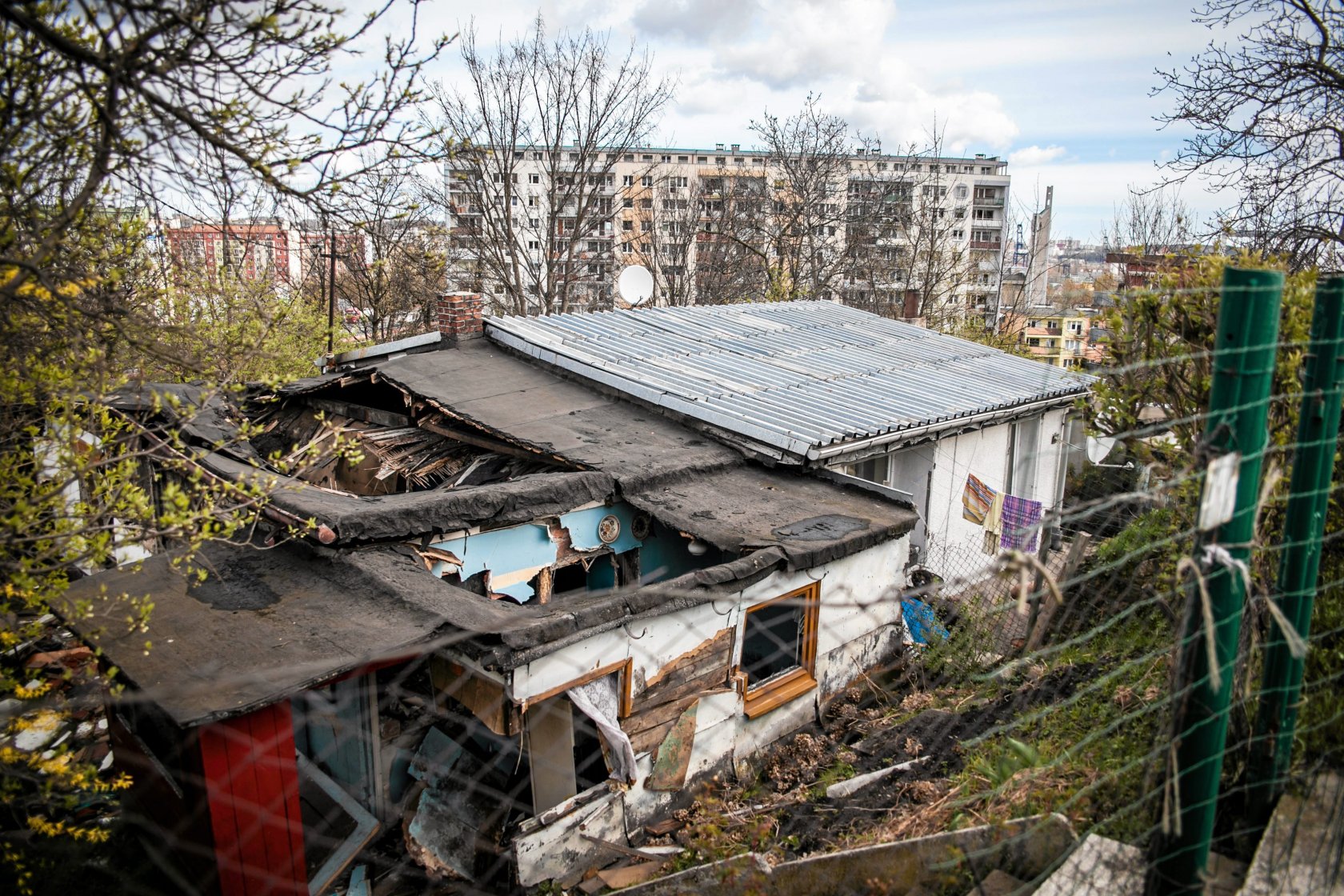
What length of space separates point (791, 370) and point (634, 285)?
4.27 m

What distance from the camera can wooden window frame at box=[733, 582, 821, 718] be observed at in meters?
7.62

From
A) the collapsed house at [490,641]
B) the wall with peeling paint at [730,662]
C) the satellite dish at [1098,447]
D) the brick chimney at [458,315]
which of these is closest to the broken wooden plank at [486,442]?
the collapsed house at [490,641]

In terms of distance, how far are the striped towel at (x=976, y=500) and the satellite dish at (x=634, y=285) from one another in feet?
21.7

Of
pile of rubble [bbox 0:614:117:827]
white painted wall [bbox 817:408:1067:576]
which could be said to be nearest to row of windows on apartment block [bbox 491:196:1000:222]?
white painted wall [bbox 817:408:1067:576]

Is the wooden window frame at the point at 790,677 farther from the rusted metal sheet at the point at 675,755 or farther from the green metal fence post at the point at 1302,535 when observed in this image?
the green metal fence post at the point at 1302,535

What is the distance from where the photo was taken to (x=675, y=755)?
7.05 m

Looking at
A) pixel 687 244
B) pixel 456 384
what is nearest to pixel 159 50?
pixel 456 384

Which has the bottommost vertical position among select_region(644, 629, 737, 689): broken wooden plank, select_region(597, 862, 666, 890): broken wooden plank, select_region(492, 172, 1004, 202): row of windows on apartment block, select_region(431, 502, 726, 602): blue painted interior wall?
select_region(597, 862, 666, 890): broken wooden plank

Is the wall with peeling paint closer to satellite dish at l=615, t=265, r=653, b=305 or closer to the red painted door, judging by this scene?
the red painted door

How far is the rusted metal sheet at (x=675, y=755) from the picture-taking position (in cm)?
691

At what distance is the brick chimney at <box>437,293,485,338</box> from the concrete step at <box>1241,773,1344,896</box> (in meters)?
11.1

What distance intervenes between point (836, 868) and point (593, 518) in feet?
13.7

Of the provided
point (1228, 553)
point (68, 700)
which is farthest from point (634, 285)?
point (1228, 553)

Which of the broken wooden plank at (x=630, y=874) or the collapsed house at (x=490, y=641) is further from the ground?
the collapsed house at (x=490, y=641)
